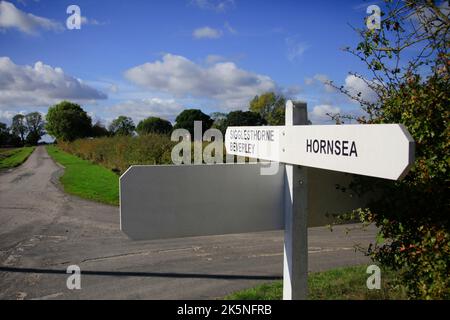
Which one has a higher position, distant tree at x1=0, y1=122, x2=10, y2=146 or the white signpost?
distant tree at x1=0, y1=122, x2=10, y2=146

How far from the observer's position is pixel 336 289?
16.3 ft

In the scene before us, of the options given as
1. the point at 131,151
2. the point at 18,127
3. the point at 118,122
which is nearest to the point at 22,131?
the point at 18,127

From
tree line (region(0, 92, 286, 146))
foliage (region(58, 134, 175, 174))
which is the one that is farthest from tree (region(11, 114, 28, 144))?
foliage (region(58, 134, 175, 174))

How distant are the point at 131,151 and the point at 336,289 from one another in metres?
16.7

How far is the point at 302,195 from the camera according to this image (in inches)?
109

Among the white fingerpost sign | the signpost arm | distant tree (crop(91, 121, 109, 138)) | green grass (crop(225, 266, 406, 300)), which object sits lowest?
green grass (crop(225, 266, 406, 300))

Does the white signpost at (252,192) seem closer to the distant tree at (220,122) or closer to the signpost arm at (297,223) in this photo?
the signpost arm at (297,223)

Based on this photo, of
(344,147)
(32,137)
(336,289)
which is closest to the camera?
(344,147)

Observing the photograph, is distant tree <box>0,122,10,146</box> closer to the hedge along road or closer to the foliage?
the foliage

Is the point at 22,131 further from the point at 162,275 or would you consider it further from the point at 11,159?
the point at 162,275

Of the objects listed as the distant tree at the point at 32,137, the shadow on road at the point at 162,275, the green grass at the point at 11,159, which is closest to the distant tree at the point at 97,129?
the green grass at the point at 11,159

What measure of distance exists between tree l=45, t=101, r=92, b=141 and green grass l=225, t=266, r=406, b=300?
186 feet

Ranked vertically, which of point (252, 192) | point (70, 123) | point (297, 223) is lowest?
point (297, 223)

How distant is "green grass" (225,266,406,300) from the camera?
4.35 m
